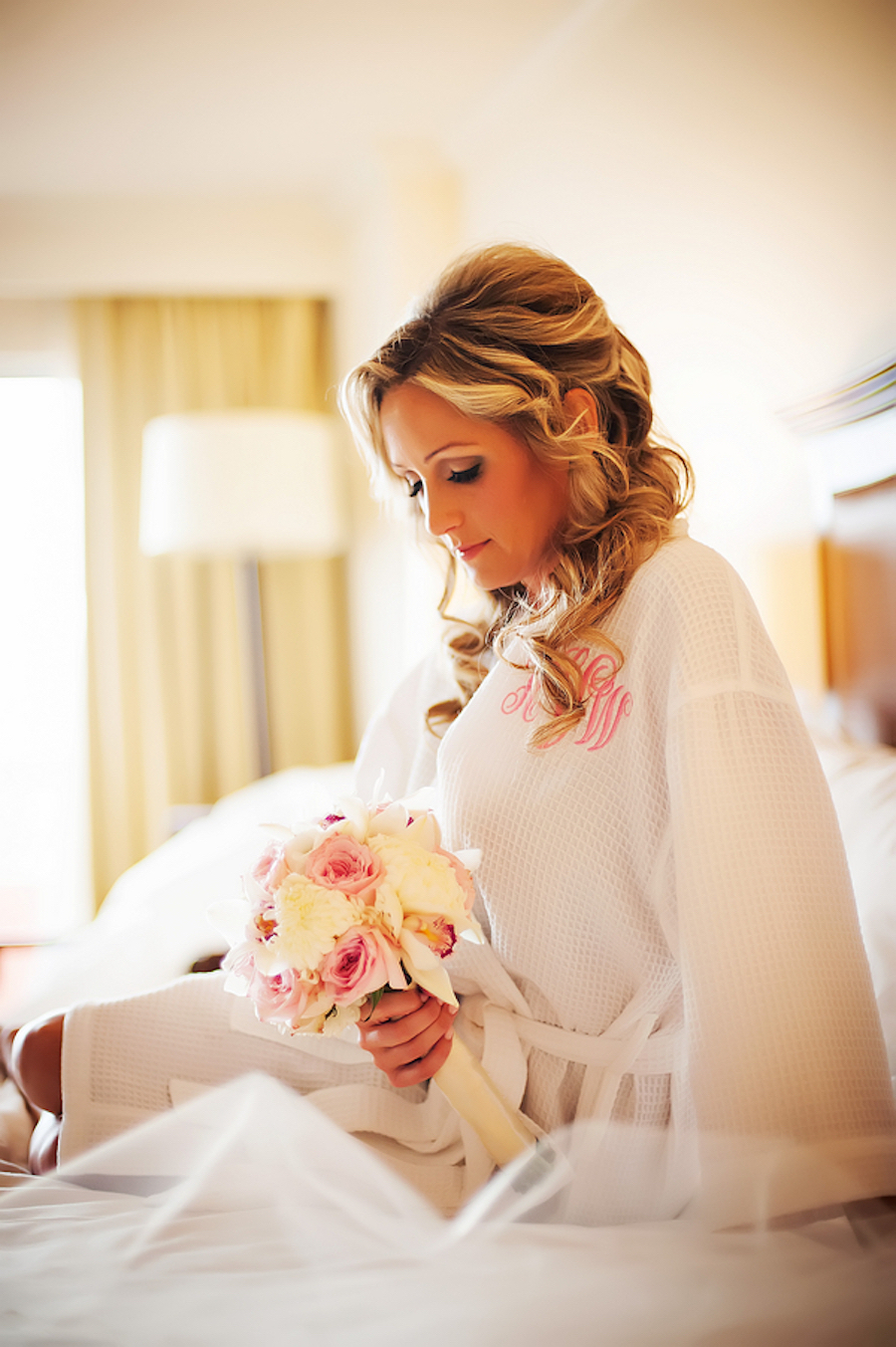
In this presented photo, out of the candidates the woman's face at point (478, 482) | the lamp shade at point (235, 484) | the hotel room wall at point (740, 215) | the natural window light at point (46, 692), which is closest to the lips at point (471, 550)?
the woman's face at point (478, 482)

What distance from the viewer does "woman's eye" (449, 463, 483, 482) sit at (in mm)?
1069

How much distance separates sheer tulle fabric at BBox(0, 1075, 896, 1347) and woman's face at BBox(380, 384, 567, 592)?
630 mm

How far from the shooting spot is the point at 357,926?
776mm

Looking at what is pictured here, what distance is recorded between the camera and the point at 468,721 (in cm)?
112

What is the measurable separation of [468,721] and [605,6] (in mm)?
1112

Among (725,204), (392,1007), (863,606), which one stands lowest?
(392,1007)

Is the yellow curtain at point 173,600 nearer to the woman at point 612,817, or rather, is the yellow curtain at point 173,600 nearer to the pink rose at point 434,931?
the woman at point 612,817

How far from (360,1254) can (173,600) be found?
2.75 m

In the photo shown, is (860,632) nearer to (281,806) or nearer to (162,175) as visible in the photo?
(281,806)

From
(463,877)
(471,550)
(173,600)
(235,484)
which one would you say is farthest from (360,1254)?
(173,600)

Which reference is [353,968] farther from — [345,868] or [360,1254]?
[360,1254]

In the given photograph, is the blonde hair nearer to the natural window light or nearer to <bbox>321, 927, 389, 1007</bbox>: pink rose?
<bbox>321, 927, 389, 1007</bbox>: pink rose

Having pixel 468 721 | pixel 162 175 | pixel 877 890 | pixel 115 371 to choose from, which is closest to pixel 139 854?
pixel 115 371

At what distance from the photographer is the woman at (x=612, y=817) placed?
2.46 ft
